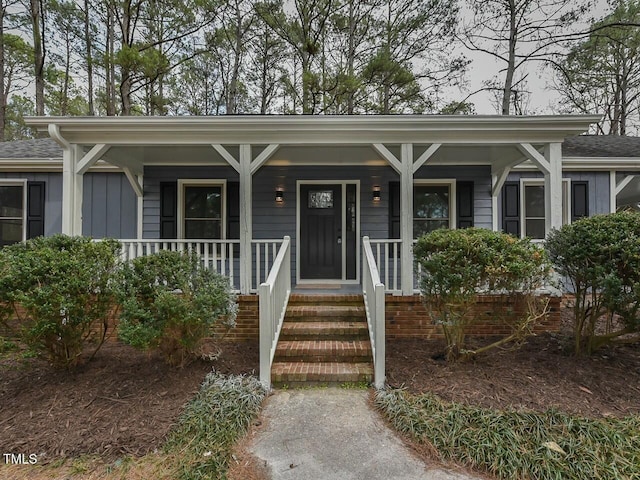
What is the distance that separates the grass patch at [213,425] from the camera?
7.21 feet

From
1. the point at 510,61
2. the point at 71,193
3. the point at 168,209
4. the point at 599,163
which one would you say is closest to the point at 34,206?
the point at 168,209

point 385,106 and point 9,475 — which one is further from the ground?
point 385,106

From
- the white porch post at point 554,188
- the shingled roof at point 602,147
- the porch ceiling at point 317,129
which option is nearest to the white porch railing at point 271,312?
the porch ceiling at point 317,129

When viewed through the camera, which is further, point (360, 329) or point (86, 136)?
point (86, 136)

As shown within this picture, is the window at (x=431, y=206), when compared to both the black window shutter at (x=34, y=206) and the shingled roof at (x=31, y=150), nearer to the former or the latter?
the shingled roof at (x=31, y=150)

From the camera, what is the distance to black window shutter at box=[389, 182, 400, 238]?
616cm

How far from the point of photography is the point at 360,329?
3.94 meters

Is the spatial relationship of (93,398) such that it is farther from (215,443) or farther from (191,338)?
(215,443)

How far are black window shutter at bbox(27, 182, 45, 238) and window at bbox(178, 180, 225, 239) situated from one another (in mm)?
2768

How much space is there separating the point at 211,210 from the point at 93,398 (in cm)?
390

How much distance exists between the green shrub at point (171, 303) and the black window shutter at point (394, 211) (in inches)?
142

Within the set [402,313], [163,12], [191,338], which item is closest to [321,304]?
[402,313]

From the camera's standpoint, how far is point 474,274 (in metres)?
3.13

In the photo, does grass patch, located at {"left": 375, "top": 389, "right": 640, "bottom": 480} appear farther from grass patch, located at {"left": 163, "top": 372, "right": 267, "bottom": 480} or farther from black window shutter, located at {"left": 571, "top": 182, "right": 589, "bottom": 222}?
black window shutter, located at {"left": 571, "top": 182, "right": 589, "bottom": 222}
